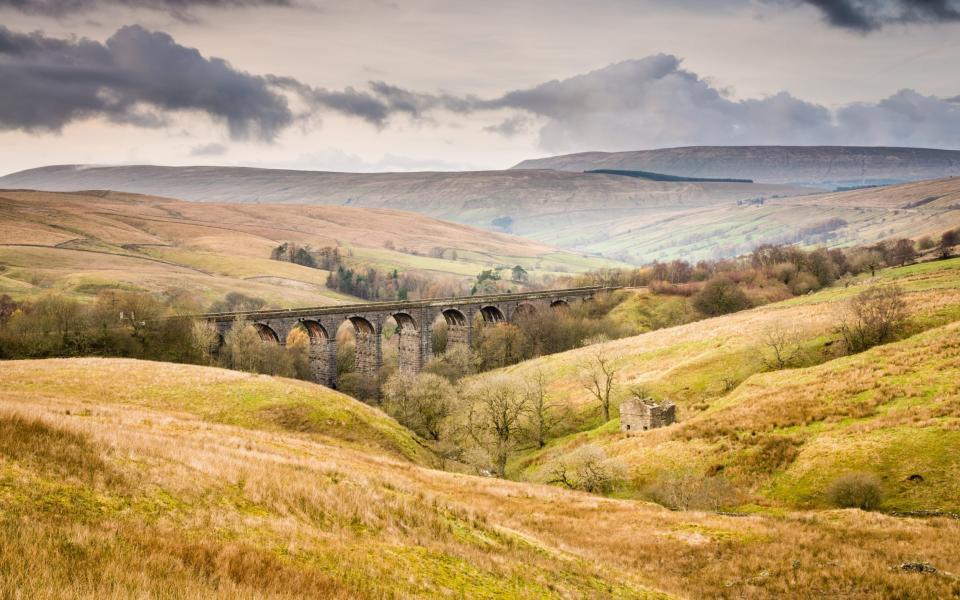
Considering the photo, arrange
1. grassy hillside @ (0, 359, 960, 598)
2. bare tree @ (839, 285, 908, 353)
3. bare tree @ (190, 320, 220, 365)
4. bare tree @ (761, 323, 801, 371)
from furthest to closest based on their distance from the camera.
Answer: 1. bare tree @ (190, 320, 220, 365)
2. bare tree @ (761, 323, 801, 371)
3. bare tree @ (839, 285, 908, 353)
4. grassy hillside @ (0, 359, 960, 598)

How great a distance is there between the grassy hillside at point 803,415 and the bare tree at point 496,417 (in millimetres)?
2405

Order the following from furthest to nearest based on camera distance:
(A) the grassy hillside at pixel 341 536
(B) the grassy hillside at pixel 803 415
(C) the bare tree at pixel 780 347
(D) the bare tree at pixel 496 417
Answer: (D) the bare tree at pixel 496 417
(C) the bare tree at pixel 780 347
(B) the grassy hillside at pixel 803 415
(A) the grassy hillside at pixel 341 536

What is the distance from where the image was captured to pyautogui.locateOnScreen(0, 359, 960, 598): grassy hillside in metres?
8.59

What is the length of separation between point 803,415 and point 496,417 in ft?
89.0

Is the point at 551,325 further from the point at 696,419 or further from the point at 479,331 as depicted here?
the point at 696,419

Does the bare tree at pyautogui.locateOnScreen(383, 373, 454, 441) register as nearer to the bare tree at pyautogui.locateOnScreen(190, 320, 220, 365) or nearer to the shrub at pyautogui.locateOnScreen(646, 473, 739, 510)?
the bare tree at pyautogui.locateOnScreen(190, 320, 220, 365)

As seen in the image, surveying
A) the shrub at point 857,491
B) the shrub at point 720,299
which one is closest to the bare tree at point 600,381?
the shrub at point 857,491

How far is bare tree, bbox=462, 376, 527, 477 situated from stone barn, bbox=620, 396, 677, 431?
1063 centimetres

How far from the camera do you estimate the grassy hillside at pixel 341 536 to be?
859 centimetres

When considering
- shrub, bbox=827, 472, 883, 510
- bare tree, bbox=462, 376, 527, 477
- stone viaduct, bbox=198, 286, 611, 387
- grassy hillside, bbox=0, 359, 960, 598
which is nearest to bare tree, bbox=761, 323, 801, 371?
bare tree, bbox=462, 376, 527, 477

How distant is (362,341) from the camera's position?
4094 inches

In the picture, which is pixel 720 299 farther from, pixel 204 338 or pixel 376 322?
pixel 204 338

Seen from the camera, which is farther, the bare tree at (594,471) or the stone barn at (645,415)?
the stone barn at (645,415)

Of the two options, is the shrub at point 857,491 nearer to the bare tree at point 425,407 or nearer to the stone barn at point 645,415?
the stone barn at point 645,415
